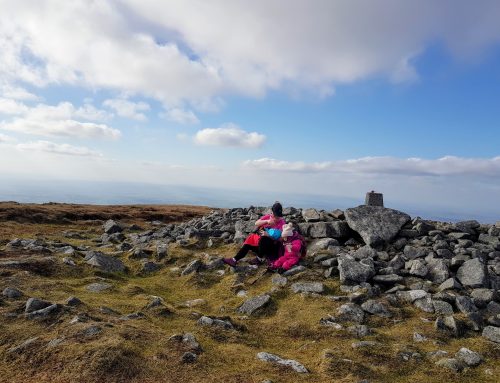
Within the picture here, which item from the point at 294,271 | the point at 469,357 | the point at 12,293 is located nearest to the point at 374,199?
the point at 294,271

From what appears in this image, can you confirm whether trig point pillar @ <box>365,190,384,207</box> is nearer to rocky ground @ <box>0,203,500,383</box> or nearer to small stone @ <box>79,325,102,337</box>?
rocky ground @ <box>0,203,500,383</box>

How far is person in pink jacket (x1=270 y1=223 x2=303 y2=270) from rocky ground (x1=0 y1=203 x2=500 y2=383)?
0.53m

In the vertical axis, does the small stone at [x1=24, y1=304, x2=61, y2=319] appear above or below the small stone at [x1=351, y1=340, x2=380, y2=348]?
above

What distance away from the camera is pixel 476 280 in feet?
42.4

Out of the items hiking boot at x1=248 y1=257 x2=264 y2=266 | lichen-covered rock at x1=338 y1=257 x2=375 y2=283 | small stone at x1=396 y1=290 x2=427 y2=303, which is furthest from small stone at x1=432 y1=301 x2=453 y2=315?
hiking boot at x1=248 y1=257 x2=264 y2=266

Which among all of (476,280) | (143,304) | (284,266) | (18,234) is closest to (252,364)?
(143,304)

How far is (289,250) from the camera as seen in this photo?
1556 centimetres

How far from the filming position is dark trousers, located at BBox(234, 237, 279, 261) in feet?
51.8

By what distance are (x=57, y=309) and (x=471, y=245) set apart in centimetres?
1563

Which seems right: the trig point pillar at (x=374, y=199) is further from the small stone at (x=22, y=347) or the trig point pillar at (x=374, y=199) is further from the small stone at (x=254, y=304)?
the small stone at (x=22, y=347)

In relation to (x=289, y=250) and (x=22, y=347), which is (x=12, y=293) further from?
(x=289, y=250)

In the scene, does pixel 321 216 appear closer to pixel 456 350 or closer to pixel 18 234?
pixel 456 350

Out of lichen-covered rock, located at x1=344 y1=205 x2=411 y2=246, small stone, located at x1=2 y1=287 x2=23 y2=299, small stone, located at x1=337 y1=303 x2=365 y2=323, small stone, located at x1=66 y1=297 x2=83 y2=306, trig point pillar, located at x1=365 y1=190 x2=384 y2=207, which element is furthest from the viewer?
trig point pillar, located at x1=365 y1=190 x2=384 y2=207

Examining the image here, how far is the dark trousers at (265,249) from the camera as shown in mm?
15781
